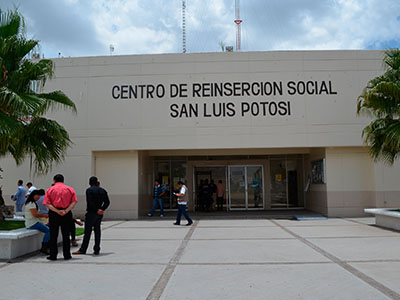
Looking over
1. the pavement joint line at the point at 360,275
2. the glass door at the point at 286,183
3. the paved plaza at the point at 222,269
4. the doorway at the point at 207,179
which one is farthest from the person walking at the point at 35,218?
the glass door at the point at 286,183

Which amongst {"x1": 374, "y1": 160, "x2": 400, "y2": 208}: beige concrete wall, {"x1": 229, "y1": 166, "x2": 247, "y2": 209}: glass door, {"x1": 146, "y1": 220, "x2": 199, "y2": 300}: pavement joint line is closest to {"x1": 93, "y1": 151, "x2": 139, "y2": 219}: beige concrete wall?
{"x1": 229, "y1": 166, "x2": 247, "y2": 209}: glass door

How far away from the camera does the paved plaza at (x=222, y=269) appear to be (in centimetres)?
548

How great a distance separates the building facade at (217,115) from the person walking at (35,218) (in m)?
7.93

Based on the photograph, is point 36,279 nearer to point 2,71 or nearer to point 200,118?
point 2,71

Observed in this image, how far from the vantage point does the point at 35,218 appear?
856 centimetres

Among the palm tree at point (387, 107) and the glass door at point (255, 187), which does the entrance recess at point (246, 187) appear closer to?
the glass door at point (255, 187)

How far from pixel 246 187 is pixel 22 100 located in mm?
13785

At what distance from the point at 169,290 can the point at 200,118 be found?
1126 cm

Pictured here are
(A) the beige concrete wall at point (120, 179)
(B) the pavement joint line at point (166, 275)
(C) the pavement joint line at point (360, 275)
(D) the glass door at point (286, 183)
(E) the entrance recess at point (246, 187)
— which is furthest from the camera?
(D) the glass door at point (286, 183)

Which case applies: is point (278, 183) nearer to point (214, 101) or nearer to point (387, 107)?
point (214, 101)

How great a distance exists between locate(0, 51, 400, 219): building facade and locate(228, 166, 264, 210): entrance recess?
397 centimetres

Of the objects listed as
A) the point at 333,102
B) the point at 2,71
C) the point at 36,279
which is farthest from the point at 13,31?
the point at 333,102

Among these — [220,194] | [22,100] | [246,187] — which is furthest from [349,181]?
[22,100]

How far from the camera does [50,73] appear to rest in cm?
988
